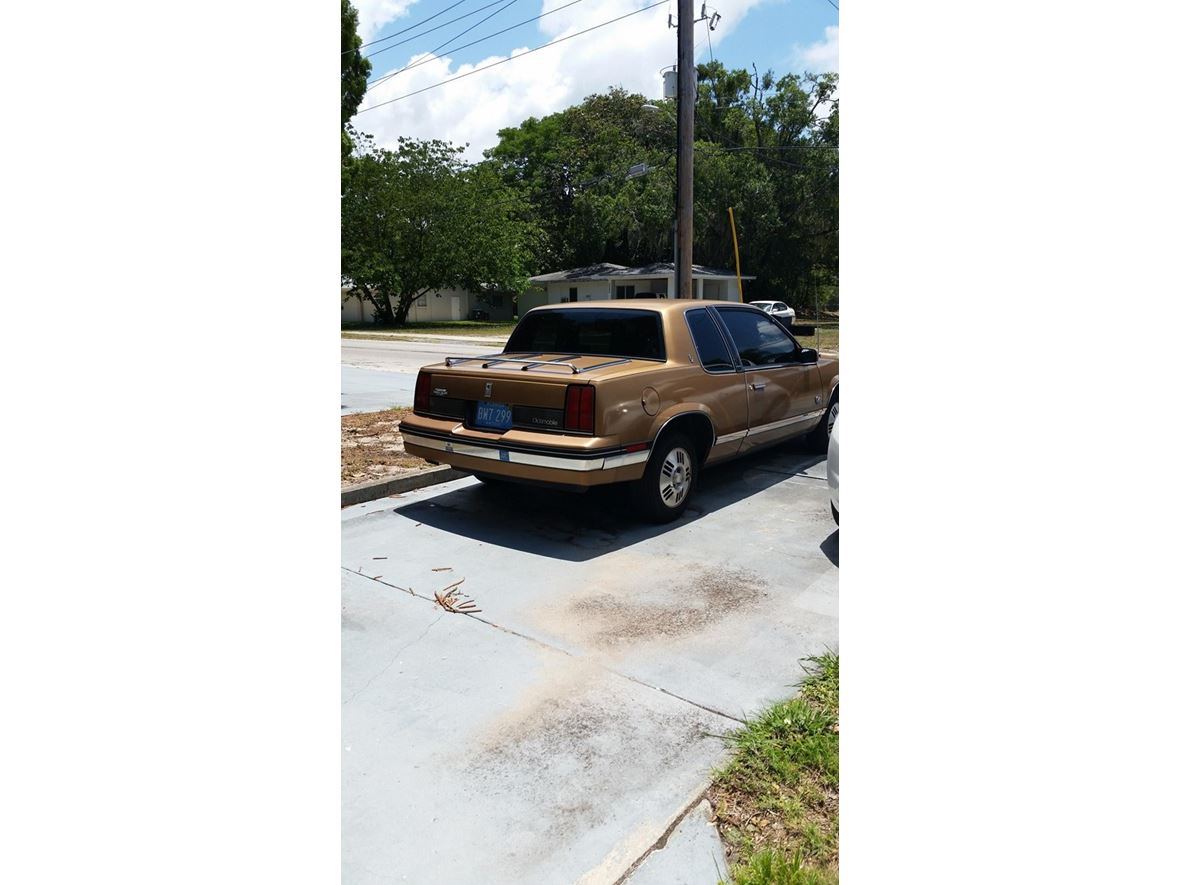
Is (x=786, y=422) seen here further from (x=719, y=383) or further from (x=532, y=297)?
(x=532, y=297)

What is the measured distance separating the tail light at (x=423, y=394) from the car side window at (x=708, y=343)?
6.20ft

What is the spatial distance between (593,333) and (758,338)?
57.6 inches

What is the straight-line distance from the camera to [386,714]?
3221 millimetres

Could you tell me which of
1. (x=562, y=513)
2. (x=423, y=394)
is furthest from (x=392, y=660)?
(x=423, y=394)

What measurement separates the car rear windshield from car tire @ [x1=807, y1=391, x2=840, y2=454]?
7.80 ft

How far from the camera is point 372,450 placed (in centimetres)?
784

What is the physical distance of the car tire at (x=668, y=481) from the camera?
18.2 ft

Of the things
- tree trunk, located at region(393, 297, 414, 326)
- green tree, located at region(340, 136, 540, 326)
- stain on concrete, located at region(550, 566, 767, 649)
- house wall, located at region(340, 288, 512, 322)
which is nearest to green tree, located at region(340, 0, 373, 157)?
green tree, located at region(340, 136, 540, 326)

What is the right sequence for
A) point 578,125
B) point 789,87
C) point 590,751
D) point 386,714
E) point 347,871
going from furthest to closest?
1. point 578,125
2. point 789,87
3. point 386,714
4. point 590,751
5. point 347,871

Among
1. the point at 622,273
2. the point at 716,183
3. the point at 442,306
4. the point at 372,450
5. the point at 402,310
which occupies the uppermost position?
the point at 716,183

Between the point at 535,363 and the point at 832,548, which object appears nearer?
the point at 832,548

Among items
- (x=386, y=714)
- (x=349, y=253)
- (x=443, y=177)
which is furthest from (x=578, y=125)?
(x=386, y=714)

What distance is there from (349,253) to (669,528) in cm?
3773

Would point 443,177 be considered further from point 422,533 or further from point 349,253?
point 422,533
